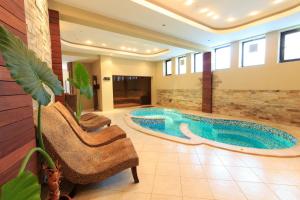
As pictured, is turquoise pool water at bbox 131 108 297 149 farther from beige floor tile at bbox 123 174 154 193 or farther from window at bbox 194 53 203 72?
window at bbox 194 53 203 72

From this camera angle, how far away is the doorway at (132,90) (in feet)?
36.3

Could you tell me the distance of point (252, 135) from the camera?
4523 mm

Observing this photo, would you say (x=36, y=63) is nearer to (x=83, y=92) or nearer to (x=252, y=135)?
(x=83, y=92)

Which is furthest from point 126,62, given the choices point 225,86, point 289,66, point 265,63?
point 289,66

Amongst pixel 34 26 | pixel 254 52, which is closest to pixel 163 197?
Result: pixel 34 26

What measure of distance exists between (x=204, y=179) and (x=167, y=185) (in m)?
0.51

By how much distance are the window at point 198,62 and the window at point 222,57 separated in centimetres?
79

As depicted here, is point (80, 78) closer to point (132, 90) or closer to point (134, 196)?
point (134, 196)

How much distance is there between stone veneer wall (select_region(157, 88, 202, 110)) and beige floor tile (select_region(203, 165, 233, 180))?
19.1ft

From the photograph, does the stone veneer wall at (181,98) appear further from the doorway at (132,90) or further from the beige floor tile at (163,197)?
the beige floor tile at (163,197)

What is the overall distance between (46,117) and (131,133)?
7.99 feet

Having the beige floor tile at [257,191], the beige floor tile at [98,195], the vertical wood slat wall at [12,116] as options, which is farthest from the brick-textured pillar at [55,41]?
the beige floor tile at [257,191]

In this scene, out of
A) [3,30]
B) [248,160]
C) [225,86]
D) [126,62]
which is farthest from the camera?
[126,62]

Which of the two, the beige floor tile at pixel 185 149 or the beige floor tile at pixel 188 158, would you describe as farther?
the beige floor tile at pixel 185 149
